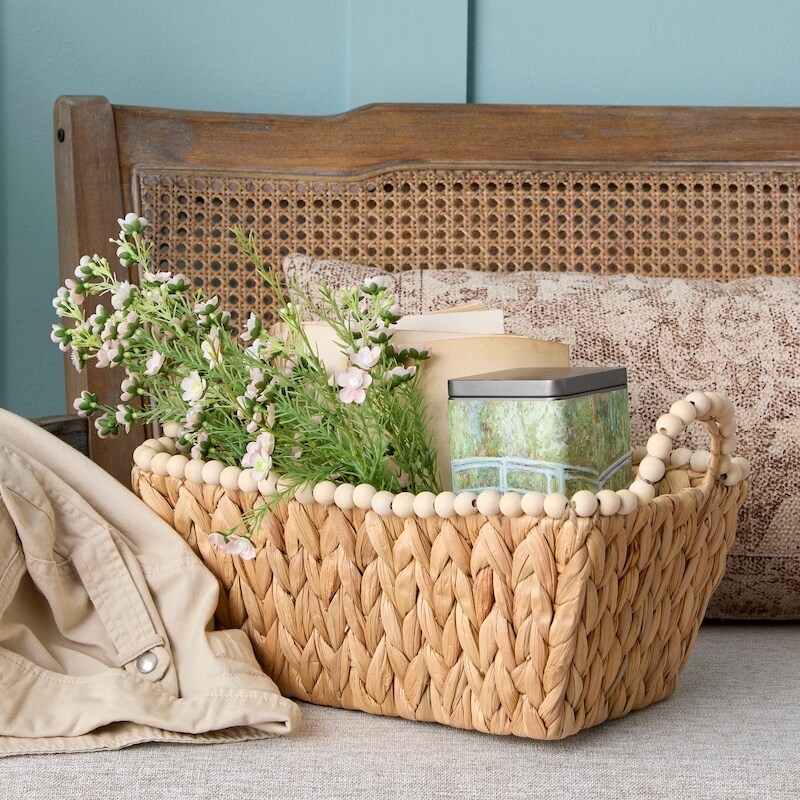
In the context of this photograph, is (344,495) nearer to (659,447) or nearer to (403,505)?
(403,505)

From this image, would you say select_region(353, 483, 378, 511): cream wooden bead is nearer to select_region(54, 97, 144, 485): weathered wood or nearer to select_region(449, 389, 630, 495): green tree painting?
select_region(449, 389, 630, 495): green tree painting

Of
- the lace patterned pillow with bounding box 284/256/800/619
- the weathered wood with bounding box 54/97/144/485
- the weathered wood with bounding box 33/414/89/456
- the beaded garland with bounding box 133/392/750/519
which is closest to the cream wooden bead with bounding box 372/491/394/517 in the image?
the beaded garland with bounding box 133/392/750/519

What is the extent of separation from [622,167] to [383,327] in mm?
719

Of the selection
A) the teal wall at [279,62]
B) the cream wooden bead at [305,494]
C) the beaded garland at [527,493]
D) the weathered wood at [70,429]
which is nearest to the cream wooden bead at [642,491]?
the beaded garland at [527,493]

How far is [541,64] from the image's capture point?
1379mm

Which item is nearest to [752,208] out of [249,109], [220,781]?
[249,109]

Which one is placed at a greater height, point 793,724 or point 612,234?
point 612,234

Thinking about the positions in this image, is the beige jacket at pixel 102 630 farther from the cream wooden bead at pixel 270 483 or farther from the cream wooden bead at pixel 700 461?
the cream wooden bead at pixel 700 461

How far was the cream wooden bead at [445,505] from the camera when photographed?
0.58 m

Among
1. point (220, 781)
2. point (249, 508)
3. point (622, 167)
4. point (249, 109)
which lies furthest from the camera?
→ point (249, 109)

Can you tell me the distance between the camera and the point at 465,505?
581 millimetres

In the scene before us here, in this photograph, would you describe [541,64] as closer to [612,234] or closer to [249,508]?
[612,234]

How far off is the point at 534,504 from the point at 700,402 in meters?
0.15

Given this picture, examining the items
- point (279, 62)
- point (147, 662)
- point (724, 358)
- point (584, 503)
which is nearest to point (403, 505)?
point (584, 503)
